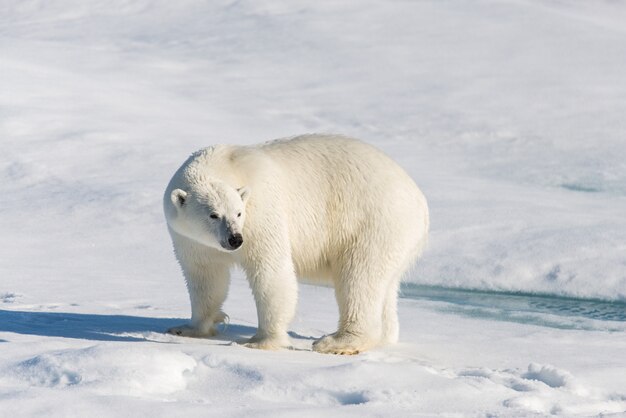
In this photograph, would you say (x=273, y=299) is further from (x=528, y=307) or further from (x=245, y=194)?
(x=528, y=307)

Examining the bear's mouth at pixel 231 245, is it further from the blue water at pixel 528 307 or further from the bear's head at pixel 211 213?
the blue water at pixel 528 307

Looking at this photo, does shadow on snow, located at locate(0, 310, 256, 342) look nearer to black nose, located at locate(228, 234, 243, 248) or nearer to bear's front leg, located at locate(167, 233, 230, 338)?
bear's front leg, located at locate(167, 233, 230, 338)

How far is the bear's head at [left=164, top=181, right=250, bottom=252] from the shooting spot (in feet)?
15.3

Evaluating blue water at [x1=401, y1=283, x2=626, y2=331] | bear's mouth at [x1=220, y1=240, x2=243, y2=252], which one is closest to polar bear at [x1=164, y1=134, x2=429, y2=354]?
bear's mouth at [x1=220, y1=240, x2=243, y2=252]

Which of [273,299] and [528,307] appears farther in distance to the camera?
[528,307]

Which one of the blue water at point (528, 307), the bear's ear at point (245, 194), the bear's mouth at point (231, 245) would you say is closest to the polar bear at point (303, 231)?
the bear's ear at point (245, 194)

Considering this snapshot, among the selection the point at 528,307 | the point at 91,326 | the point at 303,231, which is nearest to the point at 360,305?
the point at 303,231

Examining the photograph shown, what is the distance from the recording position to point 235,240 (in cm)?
460

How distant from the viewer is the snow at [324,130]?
13.0 ft

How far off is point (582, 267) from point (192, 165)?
348 cm

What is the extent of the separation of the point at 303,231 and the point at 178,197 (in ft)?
2.23

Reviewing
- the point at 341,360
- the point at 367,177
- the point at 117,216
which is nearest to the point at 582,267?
the point at 367,177

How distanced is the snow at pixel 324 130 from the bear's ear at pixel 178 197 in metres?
0.65

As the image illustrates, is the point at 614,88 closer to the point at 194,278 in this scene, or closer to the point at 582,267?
the point at 582,267
